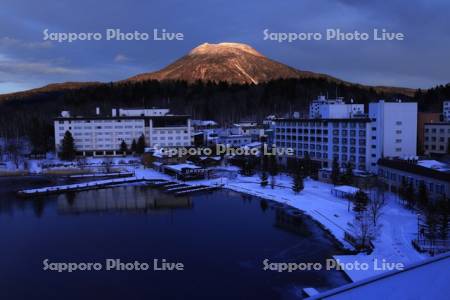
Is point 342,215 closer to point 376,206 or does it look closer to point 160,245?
point 376,206

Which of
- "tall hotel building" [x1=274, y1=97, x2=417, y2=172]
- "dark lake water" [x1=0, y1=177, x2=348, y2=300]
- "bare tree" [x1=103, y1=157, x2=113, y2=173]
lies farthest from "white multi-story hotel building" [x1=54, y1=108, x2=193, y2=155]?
"dark lake water" [x1=0, y1=177, x2=348, y2=300]

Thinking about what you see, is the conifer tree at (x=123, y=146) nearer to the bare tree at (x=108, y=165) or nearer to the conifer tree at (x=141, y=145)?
the conifer tree at (x=141, y=145)

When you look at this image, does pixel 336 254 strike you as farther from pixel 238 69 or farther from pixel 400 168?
pixel 238 69

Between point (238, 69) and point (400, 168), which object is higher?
point (238, 69)

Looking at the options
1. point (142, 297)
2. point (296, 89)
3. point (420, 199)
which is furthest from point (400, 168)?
point (296, 89)

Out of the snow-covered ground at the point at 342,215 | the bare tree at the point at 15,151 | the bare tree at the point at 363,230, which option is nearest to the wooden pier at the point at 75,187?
the snow-covered ground at the point at 342,215

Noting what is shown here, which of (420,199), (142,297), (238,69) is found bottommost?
(142,297)

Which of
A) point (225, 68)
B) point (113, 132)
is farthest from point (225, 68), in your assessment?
point (113, 132)
